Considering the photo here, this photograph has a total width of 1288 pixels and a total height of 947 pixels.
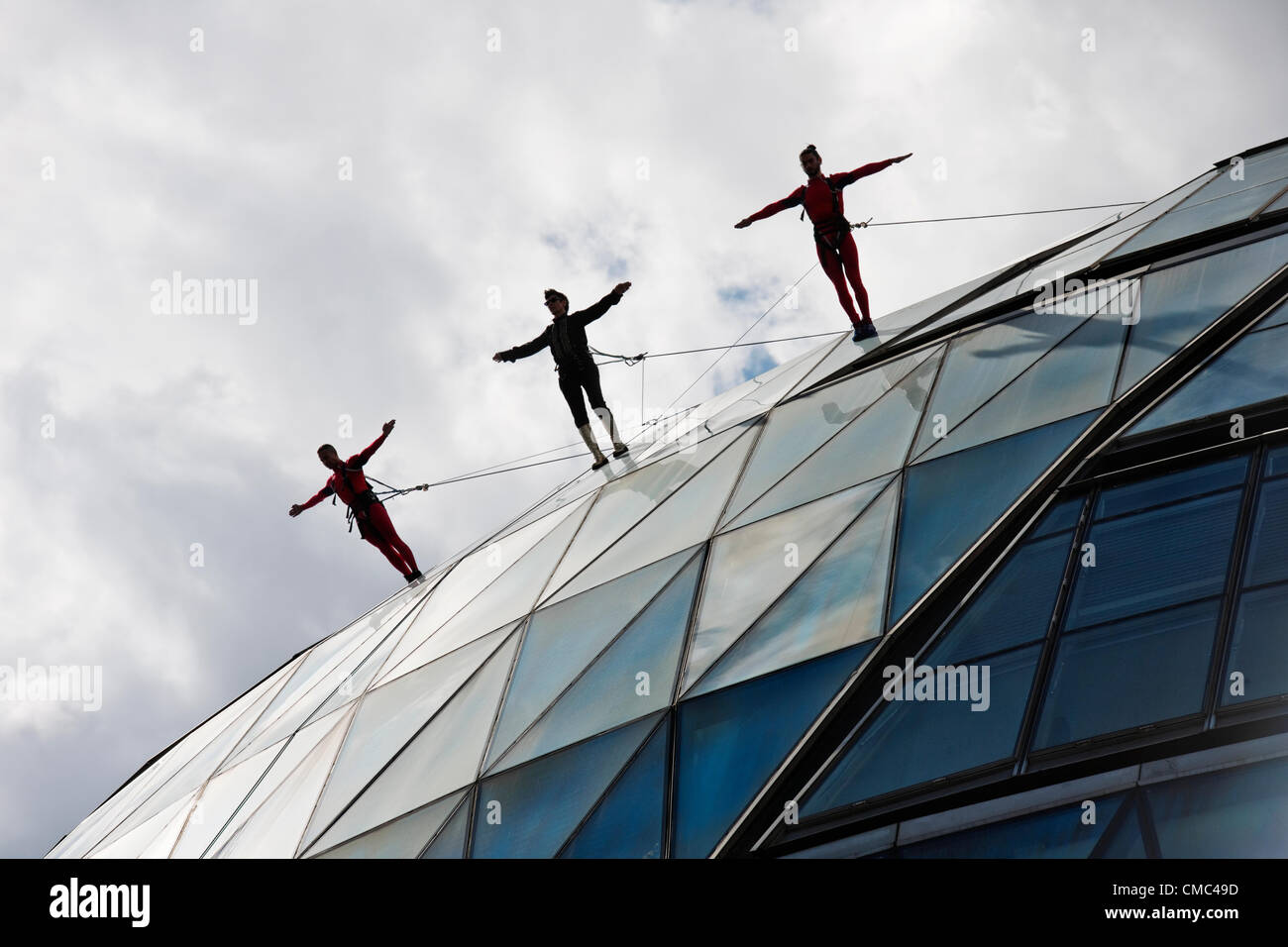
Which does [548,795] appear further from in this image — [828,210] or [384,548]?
[384,548]

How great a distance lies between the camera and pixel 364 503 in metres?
21.9

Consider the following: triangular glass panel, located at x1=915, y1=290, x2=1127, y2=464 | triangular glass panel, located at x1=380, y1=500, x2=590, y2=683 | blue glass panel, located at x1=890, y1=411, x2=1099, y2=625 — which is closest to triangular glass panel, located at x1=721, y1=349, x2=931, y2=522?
triangular glass panel, located at x1=915, y1=290, x2=1127, y2=464

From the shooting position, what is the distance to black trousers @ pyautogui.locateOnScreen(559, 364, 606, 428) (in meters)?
19.8

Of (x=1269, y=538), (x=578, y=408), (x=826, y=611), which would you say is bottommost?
(x=1269, y=538)

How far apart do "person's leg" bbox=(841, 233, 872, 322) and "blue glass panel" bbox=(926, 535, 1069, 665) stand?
368 inches

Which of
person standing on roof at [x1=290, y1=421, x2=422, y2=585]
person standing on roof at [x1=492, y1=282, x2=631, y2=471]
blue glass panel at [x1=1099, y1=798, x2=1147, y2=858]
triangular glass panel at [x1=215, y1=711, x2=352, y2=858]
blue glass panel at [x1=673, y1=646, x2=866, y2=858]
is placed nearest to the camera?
blue glass panel at [x1=1099, y1=798, x2=1147, y2=858]

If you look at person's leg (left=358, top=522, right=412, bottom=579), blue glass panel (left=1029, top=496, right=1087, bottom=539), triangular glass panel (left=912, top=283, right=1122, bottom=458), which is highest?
person's leg (left=358, top=522, right=412, bottom=579)

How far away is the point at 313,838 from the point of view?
13016 mm

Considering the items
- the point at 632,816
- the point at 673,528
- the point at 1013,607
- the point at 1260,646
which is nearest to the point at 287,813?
the point at 673,528

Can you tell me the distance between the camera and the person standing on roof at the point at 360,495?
21609mm

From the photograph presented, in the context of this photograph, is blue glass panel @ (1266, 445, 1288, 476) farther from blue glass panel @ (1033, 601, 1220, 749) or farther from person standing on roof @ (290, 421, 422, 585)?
person standing on roof @ (290, 421, 422, 585)

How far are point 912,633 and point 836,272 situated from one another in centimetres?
1036
